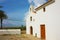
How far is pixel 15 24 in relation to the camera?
49.5 metres

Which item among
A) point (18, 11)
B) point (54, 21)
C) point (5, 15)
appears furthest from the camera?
point (18, 11)

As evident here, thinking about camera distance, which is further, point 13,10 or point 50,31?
point 13,10

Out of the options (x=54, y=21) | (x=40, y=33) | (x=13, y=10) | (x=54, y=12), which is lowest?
(x=40, y=33)

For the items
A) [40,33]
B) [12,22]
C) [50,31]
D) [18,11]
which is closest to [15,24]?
[12,22]

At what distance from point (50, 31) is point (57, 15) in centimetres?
274

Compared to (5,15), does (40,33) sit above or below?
below

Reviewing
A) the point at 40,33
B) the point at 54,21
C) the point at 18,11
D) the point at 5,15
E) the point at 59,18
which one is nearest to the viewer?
the point at 59,18

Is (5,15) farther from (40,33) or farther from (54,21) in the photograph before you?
(54,21)

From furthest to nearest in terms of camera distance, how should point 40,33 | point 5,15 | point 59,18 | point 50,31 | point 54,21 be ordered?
point 5,15 < point 40,33 < point 50,31 < point 54,21 < point 59,18

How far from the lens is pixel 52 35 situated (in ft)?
52.5

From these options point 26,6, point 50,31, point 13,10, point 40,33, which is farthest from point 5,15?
point 50,31

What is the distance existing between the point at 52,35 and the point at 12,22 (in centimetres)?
3495

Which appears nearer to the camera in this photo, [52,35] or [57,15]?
[57,15]

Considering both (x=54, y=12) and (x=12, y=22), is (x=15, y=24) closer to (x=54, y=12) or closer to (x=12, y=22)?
(x=12, y=22)
